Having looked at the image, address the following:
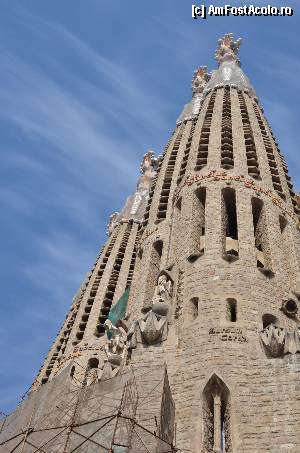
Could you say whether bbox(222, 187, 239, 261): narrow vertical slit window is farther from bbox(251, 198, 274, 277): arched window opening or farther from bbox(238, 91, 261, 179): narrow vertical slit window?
bbox(238, 91, 261, 179): narrow vertical slit window

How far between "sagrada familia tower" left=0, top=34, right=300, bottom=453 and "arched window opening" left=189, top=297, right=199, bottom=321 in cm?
5

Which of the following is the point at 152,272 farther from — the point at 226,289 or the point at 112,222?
the point at 112,222

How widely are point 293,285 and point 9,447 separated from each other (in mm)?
12729

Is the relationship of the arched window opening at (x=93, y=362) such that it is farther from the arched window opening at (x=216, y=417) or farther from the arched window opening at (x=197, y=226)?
the arched window opening at (x=216, y=417)

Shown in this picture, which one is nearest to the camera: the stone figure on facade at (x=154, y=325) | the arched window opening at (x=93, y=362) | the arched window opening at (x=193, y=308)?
the stone figure on facade at (x=154, y=325)

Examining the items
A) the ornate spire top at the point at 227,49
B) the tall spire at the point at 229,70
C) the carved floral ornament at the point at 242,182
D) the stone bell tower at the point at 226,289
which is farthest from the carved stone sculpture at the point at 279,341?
the ornate spire top at the point at 227,49

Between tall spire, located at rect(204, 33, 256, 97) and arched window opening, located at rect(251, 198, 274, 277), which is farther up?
tall spire, located at rect(204, 33, 256, 97)

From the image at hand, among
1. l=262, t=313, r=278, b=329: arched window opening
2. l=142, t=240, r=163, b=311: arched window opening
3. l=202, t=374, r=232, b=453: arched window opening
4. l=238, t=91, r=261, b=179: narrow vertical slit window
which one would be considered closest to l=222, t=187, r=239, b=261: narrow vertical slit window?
l=238, t=91, r=261, b=179: narrow vertical slit window

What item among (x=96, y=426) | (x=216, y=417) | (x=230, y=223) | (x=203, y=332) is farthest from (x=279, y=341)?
(x=230, y=223)

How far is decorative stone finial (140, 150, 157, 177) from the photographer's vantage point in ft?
219

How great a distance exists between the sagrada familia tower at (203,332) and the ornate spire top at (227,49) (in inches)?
588

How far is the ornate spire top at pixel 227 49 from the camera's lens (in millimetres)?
57031

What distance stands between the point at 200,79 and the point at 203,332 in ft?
138

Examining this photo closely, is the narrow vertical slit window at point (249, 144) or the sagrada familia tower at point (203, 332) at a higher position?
the narrow vertical slit window at point (249, 144)
